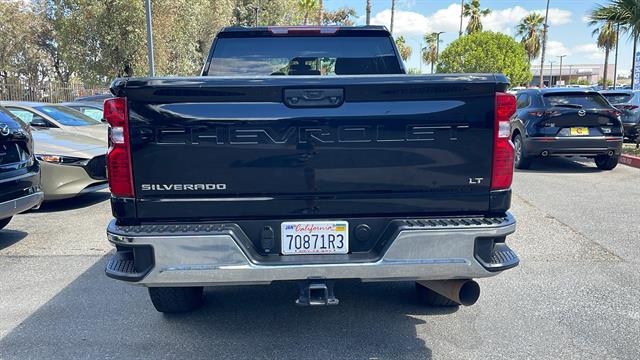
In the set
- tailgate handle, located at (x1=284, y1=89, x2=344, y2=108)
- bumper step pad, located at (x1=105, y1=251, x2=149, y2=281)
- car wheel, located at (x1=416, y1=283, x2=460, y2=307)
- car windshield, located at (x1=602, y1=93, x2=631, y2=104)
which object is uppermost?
tailgate handle, located at (x1=284, y1=89, x2=344, y2=108)

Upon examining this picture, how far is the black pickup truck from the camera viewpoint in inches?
110

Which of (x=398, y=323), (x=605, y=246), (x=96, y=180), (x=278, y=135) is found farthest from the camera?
(x=96, y=180)

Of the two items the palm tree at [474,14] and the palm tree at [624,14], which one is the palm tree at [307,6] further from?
the palm tree at [624,14]

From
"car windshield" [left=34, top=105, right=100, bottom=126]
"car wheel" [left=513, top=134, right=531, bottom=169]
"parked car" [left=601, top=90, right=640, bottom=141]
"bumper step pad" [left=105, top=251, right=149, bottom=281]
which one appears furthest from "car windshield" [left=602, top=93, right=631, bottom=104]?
"bumper step pad" [left=105, top=251, right=149, bottom=281]

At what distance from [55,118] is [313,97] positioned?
733 cm

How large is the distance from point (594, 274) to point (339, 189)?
314 cm

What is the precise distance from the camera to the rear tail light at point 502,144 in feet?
9.52

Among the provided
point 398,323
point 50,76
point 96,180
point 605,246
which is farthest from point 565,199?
point 50,76

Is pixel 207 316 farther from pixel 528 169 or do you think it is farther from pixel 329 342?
pixel 528 169

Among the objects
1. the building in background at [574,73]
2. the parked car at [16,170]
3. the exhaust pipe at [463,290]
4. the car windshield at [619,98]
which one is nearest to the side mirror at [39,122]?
the parked car at [16,170]

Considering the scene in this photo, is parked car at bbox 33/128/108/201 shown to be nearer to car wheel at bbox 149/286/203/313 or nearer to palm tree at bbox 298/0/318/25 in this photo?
car wheel at bbox 149/286/203/313

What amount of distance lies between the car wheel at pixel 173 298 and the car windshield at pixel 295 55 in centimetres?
196

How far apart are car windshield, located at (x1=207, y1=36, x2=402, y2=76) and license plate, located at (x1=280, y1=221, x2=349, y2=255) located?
212cm

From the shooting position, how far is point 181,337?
11.7 feet
